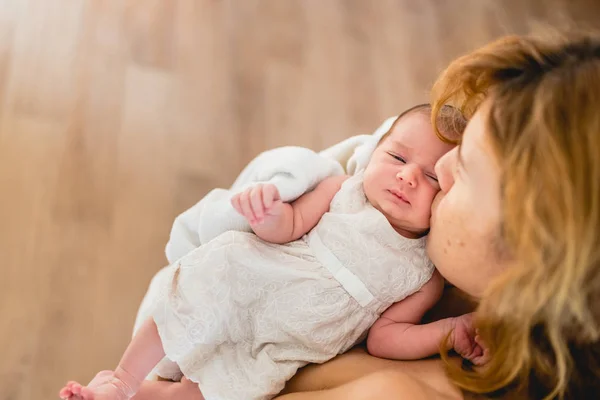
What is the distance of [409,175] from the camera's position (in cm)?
84

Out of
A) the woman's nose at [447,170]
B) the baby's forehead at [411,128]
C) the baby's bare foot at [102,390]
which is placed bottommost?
the baby's bare foot at [102,390]

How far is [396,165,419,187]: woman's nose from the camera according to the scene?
84cm

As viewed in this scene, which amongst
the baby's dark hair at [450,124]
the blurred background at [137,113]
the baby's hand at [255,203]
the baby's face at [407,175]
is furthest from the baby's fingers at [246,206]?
the blurred background at [137,113]

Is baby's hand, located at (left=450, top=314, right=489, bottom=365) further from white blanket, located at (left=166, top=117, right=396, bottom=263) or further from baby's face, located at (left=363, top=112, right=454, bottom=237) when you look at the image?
white blanket, located at (left=166, top=117, right=396, bottom=263)

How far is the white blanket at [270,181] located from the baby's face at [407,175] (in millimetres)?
81

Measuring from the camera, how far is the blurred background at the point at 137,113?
1.27m

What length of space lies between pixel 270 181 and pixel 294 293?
0.17 m

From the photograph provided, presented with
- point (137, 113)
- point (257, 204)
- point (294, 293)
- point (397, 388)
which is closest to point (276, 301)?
point (294, 293)

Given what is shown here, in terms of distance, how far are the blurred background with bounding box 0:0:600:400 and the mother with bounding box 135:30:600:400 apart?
27.3 inches

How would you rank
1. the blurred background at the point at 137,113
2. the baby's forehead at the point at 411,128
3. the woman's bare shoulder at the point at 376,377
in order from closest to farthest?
the woman's bare shoulder at the point at 376,377 → the baby's forehead at the point at 411,128 → the blurred background at the point at 137,113

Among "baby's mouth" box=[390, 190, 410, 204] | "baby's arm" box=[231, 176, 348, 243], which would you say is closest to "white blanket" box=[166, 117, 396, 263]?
"baby's arm" box=[231, 176, 348, 243]

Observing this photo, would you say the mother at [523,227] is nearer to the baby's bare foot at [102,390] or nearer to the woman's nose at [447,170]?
the woman's nose at [447,170]

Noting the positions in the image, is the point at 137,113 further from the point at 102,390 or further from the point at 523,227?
the point at 523,227

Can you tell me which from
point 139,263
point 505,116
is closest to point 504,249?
point 505,116
